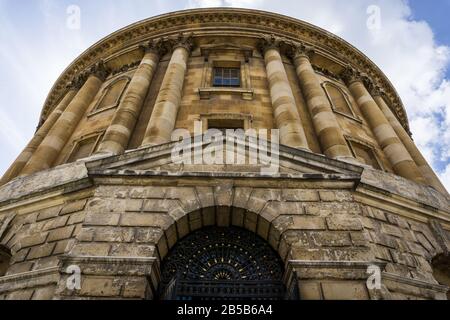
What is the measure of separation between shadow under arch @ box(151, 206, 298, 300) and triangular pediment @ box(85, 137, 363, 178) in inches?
54.4

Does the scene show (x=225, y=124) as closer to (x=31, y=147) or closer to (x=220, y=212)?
(x=220, y=212)

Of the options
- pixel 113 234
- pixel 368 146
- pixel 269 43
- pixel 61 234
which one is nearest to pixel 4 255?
pixel 61 234

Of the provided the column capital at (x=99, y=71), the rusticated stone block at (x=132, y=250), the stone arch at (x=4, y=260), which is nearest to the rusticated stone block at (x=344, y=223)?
the rusticated stone block at (x=132, y=250)

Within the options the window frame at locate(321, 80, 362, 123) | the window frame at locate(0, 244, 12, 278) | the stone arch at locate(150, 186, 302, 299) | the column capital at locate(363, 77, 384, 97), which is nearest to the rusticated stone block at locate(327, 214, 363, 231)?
the stone arch at locate(150, 186, 302, 299)

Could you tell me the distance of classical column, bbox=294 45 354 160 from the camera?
1266 centimetres

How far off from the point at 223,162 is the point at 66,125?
10.0 m

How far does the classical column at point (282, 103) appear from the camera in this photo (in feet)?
41.1

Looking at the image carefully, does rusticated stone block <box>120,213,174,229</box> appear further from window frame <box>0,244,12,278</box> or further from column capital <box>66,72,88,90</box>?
column capital <box>66,72,88,90</box>

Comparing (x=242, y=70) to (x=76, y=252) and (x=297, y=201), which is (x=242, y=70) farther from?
(x=76, y=252)

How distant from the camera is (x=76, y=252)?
23.7ft

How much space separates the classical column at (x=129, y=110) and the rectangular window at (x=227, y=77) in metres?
3.34

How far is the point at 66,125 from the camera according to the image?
15.9 metres

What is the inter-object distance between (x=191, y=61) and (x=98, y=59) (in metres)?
6.78

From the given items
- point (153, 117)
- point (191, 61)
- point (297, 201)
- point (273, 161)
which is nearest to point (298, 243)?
point (297, 201)
